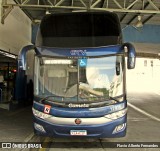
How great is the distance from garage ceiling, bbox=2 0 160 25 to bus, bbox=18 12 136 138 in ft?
22.6

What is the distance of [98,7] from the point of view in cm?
1761

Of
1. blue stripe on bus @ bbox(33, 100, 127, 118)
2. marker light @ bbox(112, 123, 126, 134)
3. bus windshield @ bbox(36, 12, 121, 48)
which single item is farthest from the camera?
bus windshield @ bbox(36, 12, 121, 48)

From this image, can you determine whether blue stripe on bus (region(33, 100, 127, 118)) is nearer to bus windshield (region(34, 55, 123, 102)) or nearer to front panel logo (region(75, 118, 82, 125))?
front panel logo (region(75, 118, 82, 125))

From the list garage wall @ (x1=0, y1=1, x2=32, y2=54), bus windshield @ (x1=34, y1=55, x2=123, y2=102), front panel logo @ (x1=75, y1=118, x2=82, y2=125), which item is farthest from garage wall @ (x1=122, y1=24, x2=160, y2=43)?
front panel logo @ (x1=75, y1=118, x2=82, y2=125)

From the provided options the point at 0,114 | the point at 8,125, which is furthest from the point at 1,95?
the point at 8,125

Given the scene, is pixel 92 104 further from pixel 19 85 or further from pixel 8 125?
pixel 19 85

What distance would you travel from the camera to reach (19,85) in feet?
59.9

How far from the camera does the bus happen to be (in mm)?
7934

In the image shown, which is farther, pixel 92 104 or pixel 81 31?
pixel 81 31

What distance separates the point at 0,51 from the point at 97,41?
21.4 ft

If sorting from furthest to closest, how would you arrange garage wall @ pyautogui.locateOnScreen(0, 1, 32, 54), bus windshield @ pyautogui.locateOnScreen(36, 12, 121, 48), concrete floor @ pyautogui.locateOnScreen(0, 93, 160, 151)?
1. garage wall @ pyautogui.locateOnScreen(0, 1, 32, 54)
2. concrete floor @ pyautogui.locateOnScreen(0, 93, 160, 151)
3. bus windshield @ pyautogui.locateOnScreen(36, 12, 121, 48)

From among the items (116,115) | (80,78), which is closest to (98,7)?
(80,78)

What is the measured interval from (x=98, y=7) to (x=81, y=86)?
33.7 ft

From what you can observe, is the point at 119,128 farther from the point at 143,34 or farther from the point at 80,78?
the point at 143,34
